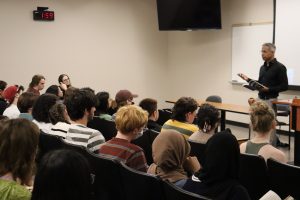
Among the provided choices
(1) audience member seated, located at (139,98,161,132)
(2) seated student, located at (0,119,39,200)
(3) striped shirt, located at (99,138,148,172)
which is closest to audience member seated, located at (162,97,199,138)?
(1) audience member seated, located at (139,98,161,132)

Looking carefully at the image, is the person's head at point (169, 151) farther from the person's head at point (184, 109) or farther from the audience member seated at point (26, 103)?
the audience member seated at point (26, 103)

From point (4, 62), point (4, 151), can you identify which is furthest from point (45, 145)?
point (4, 62)

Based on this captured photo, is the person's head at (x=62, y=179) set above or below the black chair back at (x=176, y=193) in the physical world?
above

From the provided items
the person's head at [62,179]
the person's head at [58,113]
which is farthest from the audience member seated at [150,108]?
the person's head at [62,179]

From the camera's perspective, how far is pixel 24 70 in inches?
319

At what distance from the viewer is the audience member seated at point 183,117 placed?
11.9 ft

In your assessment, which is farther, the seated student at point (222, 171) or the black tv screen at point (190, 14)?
the black tv screen at point (190, 14)

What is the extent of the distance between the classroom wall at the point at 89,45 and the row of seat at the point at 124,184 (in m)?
5.77

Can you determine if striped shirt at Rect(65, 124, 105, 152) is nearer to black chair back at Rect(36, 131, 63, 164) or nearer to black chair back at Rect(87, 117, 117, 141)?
black chair back at Rect(36, 131, 63, 164)

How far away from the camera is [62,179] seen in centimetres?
121

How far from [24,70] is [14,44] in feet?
1.85

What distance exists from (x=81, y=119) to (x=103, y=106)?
5.49 ft

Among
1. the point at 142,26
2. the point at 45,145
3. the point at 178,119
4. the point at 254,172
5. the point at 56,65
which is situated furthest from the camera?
the point at 142,26

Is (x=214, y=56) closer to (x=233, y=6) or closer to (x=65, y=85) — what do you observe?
(x=233, y=6)
